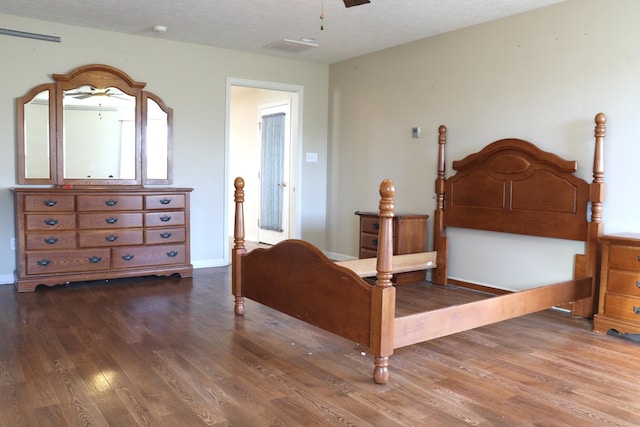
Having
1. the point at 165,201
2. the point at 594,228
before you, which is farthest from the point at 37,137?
the point at 594,228

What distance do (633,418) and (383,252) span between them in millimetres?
1338

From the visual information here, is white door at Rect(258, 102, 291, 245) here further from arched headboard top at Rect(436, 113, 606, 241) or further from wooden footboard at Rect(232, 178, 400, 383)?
wooden footboard at Rect(232, 178, 400, 383)

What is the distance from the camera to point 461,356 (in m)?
3.16

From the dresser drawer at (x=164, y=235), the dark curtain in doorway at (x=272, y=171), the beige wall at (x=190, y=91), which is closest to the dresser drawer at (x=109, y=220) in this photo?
the dresser drawer at (x=164, y=235)

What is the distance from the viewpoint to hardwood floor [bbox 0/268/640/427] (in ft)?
7.73

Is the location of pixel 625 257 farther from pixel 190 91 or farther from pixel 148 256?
pixel 190 91

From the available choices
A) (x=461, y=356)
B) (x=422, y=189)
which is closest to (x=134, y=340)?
(x=461, y=356)

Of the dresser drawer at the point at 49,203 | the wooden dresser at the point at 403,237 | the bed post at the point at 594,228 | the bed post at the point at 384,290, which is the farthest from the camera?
the wooden dresser at the point at 403,237

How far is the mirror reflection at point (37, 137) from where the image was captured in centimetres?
492

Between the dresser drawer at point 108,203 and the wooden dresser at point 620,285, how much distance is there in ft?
13.2

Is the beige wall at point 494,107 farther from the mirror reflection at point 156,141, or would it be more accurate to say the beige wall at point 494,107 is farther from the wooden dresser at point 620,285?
the mirror reflection at point 156,141

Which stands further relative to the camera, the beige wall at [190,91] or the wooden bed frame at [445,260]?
the beige wall at [190,91]

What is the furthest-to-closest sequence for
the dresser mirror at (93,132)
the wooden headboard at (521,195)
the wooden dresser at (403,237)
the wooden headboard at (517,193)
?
the wooden dresser at (403,237) → the dresser mirror at (93,132) → the wooden headboard at (517,193) → the wooden headboard at (521,195)

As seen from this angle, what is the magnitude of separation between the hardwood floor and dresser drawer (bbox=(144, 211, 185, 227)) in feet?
4.10
